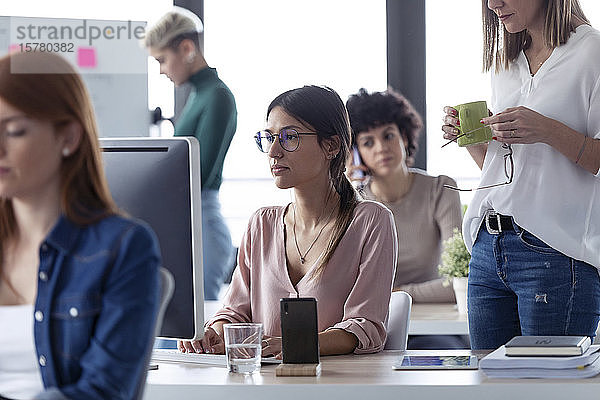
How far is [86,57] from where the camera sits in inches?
40.3

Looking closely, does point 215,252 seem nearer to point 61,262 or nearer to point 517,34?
point 517,34

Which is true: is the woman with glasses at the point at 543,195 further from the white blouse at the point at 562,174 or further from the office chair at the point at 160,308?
the office chair at the point at 160,308

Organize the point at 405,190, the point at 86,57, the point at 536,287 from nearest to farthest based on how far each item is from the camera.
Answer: the point at 86,57 < the point at 536,287 < the point at 405,190

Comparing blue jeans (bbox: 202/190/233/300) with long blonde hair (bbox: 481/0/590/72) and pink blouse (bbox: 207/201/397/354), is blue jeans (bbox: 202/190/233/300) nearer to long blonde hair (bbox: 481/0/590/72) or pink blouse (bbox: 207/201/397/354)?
pink blouse (bbox: 207/201/397/354)

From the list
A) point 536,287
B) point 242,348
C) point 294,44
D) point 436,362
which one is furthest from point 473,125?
point 294,44

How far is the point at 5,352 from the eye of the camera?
3.06 ft

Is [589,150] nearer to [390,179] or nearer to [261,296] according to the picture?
[261,296]

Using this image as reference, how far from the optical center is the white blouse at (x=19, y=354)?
919 millimetres

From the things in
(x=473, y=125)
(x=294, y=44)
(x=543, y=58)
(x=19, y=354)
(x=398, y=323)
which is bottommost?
(x=398, y=323)

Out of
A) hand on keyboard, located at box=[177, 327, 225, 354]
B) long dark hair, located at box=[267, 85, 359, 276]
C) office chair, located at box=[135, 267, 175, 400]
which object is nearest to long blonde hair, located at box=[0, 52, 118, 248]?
office chair, located at box=[135, 267, 175, 400]

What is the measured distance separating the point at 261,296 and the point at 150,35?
992mm

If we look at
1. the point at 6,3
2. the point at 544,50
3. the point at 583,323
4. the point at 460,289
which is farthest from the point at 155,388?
the point at 460,289

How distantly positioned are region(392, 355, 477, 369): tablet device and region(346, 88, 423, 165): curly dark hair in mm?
1845

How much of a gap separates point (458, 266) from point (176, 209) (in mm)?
1578
